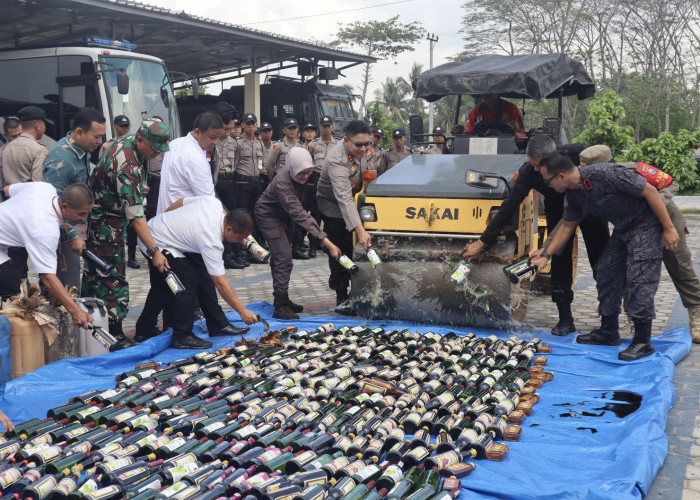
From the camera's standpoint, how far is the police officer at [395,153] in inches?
492

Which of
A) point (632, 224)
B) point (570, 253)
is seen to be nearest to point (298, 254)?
point (570, 253)

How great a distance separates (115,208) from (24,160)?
2.36 m

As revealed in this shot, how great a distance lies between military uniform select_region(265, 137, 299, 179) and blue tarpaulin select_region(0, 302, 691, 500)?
4.96 meters

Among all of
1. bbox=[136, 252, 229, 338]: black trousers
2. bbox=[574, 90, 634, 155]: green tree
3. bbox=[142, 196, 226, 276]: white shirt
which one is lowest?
bbox=[136, 252, 229, 338]: black trousers

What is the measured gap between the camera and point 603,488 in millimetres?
3506

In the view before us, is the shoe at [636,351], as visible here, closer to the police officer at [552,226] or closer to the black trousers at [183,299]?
the police officer at [552,226]

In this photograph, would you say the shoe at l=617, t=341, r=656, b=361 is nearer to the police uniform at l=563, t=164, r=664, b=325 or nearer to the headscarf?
the police uniform at l=563, t=164, r=664, b=325

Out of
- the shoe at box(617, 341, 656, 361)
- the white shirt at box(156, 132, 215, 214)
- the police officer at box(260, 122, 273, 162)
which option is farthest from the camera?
the police officer at box(260, 122, 273, 162)

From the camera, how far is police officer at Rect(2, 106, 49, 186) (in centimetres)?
788

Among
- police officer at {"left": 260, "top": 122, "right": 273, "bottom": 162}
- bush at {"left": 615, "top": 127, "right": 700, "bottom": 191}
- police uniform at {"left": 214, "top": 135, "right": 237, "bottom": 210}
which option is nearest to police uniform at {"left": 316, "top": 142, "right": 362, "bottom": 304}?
police uniform at {"left": 214, "top": 135, "right": 237, "bottom": 210}

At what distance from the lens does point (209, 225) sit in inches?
236

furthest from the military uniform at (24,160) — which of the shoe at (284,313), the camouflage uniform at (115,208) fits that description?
the shoe at (284,313)

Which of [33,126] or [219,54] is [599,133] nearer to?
[219,54]

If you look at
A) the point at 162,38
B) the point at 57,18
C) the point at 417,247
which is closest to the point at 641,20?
the point at 162,38
